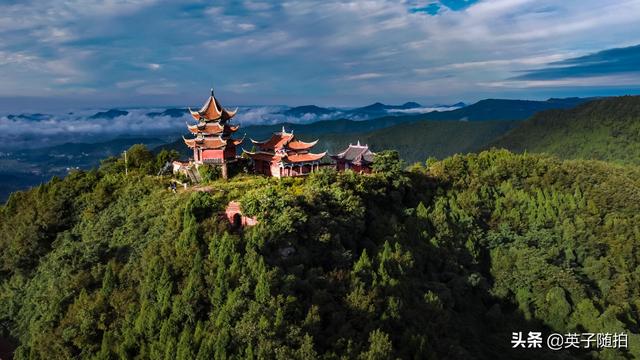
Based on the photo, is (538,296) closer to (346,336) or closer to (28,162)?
(346,336)

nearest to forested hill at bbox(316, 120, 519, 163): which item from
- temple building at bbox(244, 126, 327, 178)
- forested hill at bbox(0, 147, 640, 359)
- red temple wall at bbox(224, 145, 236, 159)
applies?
forested hill at bbox(0, 147, 640, 359)

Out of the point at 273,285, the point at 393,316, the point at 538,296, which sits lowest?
the point at 538,296

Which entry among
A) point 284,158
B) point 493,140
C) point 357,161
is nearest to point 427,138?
point 493,140

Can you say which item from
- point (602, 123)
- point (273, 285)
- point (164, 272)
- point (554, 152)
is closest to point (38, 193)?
point (164, 272)

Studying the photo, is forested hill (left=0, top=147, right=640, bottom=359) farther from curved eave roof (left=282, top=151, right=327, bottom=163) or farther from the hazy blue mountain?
the hazy blue mountain

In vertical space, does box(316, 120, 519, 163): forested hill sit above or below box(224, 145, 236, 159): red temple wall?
below

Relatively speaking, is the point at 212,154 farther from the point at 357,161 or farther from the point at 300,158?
the point at 357,161
